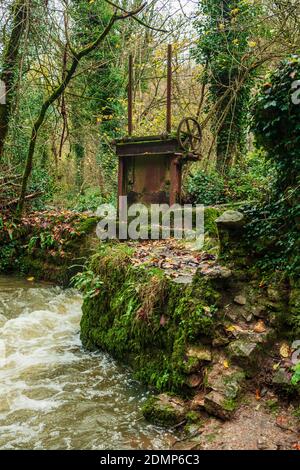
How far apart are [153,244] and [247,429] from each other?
4.36 m

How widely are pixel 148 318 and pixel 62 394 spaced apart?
133 cm

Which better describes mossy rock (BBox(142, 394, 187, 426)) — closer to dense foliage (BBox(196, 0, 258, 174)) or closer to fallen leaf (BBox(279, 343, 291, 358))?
fallen leaf (BBox(279, 343, 291, 358))

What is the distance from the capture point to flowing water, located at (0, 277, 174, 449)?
3.74 m

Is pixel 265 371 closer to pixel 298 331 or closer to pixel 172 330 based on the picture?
pixel 298 331

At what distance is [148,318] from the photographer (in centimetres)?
490

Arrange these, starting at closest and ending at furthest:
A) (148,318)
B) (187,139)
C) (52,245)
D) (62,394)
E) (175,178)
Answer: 1. (62,394)
2. (148,318)
3. (175,178)
4. (187,139)
5. (52,245)

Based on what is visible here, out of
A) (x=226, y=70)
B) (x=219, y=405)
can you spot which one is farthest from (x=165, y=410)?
(x=226, y=70)

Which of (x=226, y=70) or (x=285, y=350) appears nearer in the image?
(x=285, y=350)

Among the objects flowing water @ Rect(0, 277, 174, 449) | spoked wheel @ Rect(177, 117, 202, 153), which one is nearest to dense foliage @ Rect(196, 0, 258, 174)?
spoked wheel @ Rect(177, 117, 202, 153)

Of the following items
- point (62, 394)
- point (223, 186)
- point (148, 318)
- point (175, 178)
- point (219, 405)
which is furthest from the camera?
point (223, 186)

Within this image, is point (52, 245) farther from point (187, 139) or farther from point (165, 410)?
point (165, 410)

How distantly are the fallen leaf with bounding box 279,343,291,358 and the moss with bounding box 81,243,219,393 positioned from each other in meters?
0.75

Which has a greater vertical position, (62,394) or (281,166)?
(281,166)

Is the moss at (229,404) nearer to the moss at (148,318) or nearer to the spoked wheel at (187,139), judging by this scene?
the moss at (148,318)
